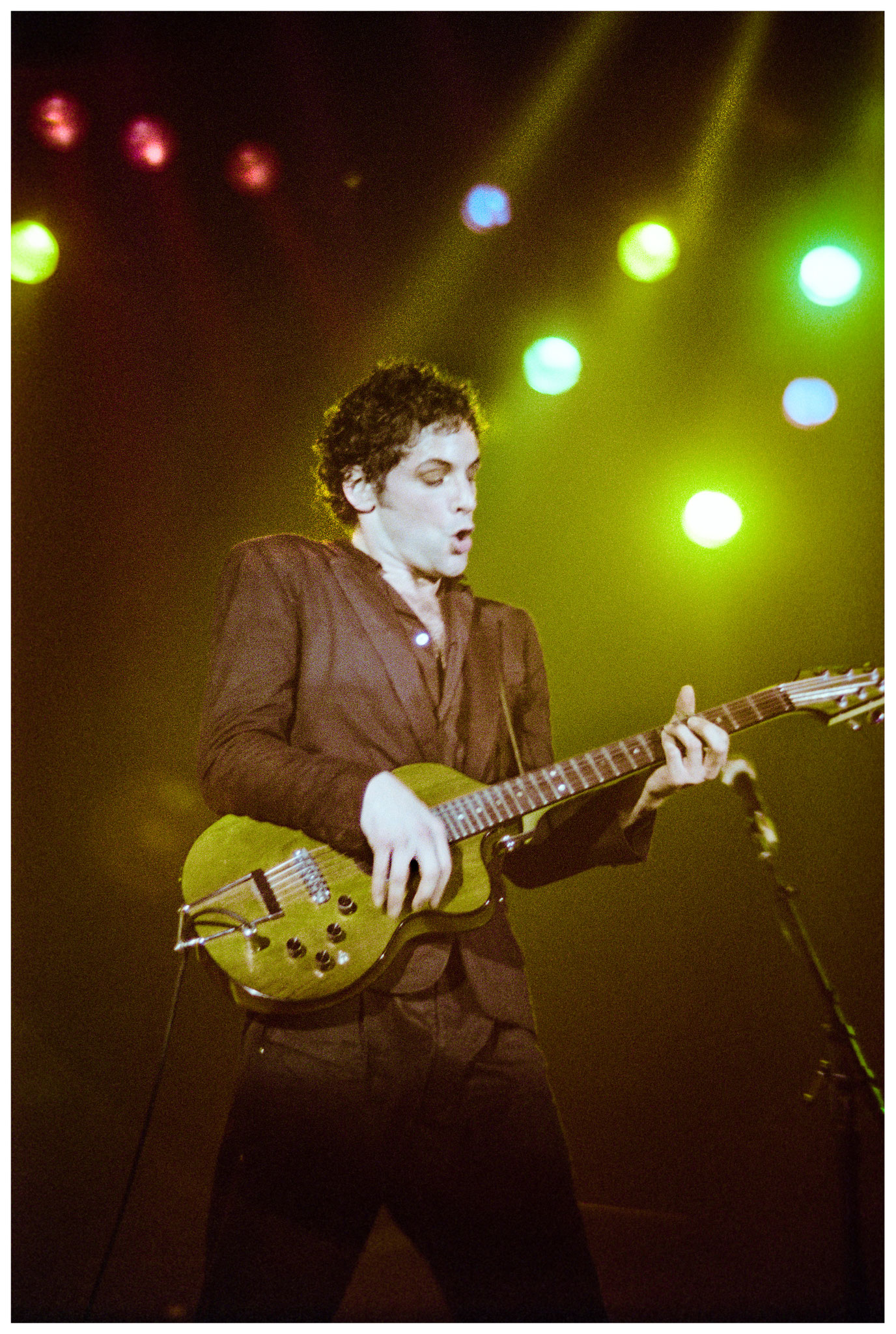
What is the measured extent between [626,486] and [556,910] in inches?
45.2

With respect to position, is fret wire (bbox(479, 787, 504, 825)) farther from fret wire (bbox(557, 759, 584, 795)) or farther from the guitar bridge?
the guitar bridge

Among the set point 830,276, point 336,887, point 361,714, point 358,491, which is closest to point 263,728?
point 361,714

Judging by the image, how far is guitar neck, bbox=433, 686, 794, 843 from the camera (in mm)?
1757

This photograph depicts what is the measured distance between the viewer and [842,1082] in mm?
1564

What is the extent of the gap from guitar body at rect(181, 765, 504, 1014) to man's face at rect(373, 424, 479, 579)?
63 cm

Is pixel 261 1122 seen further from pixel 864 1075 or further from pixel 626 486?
pixel 626 486

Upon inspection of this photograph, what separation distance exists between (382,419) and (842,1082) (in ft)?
5.81

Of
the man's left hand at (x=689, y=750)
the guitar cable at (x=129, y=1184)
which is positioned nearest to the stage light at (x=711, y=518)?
the man's left hand at (x=689, y=750)

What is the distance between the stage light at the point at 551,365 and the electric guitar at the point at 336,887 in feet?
3.43

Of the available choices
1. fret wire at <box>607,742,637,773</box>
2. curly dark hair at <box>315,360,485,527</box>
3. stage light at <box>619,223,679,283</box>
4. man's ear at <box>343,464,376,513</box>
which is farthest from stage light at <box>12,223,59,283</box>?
fret wire at <box>607,742,637,773</box>

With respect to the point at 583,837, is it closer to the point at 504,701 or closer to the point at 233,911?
the point at 504,701

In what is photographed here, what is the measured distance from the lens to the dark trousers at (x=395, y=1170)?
1538 millimetres

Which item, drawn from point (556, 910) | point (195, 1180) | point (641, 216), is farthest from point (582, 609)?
point (195, 1180)

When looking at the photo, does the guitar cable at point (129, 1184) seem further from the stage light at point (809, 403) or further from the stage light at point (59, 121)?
the stage light at point (59, 121)
